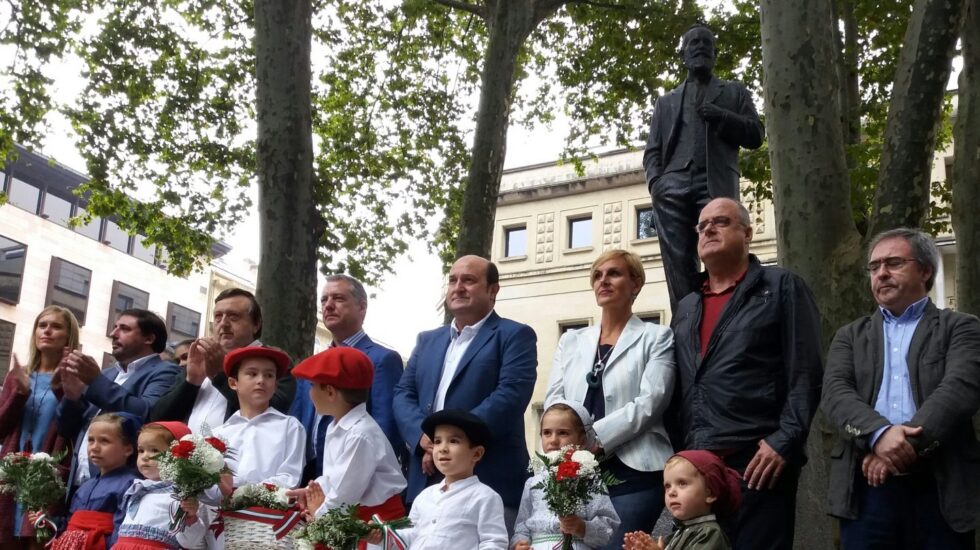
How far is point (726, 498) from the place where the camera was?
4.39m

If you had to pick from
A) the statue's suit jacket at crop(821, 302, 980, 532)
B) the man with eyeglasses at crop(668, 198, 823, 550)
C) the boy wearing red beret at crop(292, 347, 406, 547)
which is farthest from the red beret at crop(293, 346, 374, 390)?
the statue's suit jacket at crop(821, 302, 980, 532)

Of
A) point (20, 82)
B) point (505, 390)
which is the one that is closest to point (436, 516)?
point (505, 390)

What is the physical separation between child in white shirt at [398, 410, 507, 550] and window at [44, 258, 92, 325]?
149ft

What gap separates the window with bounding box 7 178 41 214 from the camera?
44897mm

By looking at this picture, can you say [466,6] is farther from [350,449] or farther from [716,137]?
[350,449]

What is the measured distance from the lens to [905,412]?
458 cm

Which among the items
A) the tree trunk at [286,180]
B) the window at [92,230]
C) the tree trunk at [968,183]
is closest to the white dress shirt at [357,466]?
the tree trunk at [286,180]

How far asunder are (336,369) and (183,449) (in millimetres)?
874

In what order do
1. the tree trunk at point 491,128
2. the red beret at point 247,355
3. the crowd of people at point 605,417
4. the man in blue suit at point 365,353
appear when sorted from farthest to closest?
the tree trunk at point 491,128 < the man in blue suit at point 365,353 < the red beret at point 247,355 < the crowd of people at point 605,417

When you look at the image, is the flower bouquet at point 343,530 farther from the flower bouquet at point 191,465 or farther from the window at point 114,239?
the window at point 114,239

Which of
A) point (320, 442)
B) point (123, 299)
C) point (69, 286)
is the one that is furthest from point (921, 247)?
point (123, 299)

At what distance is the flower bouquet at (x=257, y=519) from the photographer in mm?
5254

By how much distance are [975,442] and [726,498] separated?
41.8 inches

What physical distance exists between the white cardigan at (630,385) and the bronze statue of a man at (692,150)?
1658 millimetres
